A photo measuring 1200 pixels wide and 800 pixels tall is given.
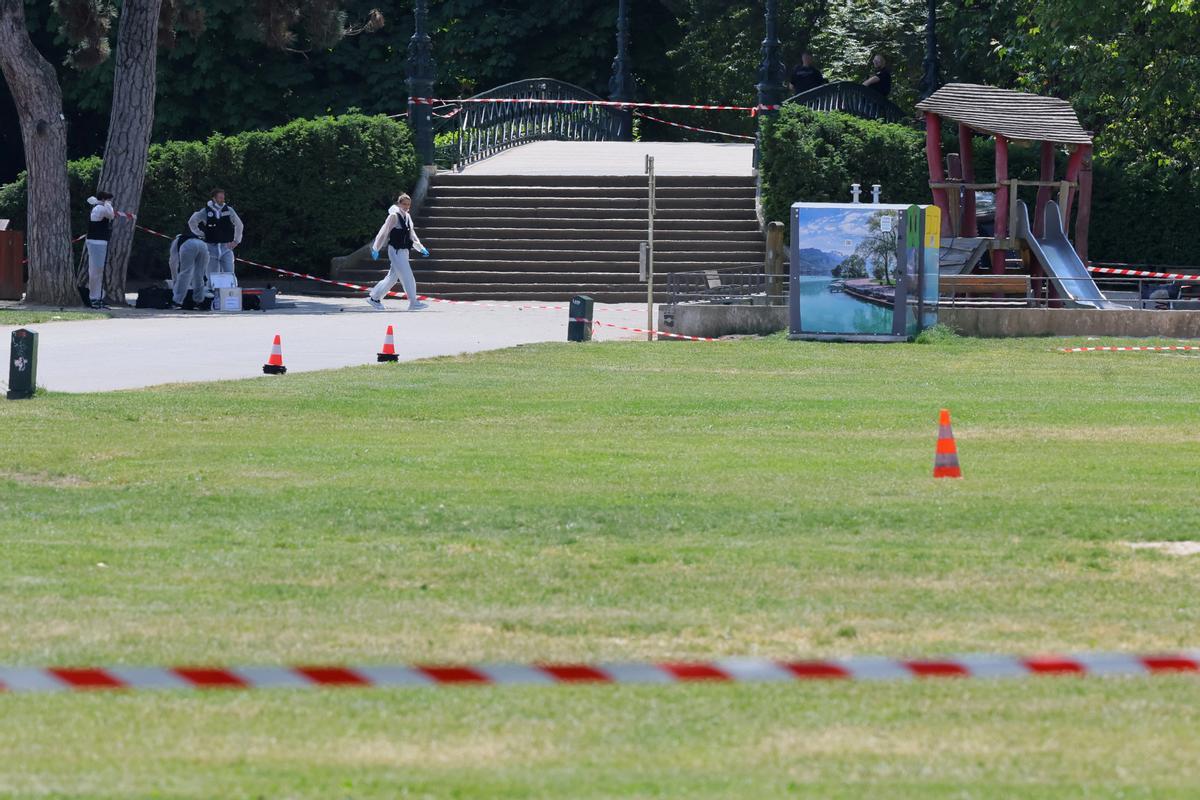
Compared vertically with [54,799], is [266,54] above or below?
above

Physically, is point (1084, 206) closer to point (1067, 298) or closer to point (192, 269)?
point (1067, 298)

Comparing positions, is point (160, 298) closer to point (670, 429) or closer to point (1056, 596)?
point (670, 429)

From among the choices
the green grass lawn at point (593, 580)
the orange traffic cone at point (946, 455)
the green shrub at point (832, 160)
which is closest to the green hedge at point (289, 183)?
the green shrub at point (832, 160)

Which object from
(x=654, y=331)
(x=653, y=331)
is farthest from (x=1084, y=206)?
(x=653, y=331)

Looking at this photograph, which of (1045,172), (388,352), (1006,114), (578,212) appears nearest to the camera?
(388,352)

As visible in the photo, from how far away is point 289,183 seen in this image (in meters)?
35.2

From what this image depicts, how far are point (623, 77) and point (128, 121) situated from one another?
680 inches

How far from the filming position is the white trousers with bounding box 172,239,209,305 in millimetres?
29484

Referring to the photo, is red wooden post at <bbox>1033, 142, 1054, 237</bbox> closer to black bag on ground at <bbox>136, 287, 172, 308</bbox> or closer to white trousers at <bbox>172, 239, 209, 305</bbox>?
white trousers at <bbox>172, 239, 209, 305</bbox>

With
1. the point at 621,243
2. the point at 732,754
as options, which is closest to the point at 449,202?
the point at 621,243

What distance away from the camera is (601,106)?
45.8 m

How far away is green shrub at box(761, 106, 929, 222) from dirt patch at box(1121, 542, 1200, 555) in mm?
24282

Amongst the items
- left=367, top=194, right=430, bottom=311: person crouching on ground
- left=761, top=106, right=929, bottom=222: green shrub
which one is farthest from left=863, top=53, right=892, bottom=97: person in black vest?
left=367, top=194, right=430, bottom=311: person crouching on ground

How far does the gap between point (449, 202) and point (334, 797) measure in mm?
31106
